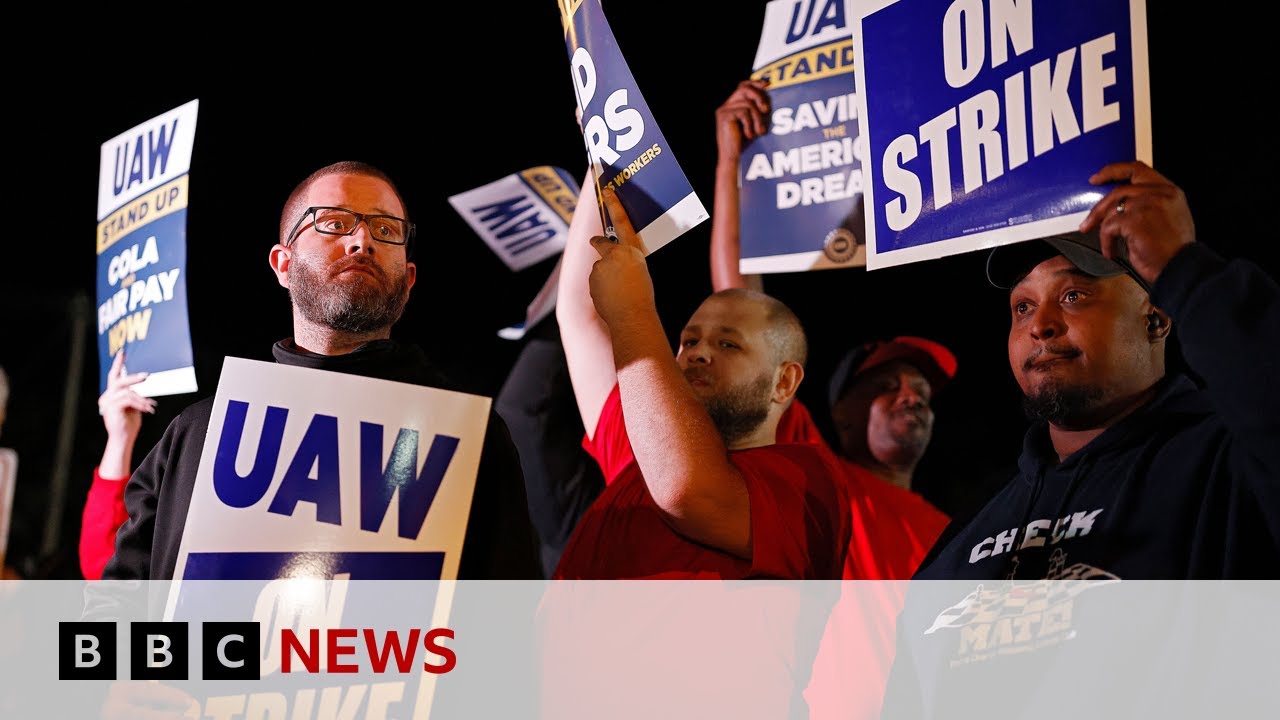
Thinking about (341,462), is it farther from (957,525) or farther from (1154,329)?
(1154,329)

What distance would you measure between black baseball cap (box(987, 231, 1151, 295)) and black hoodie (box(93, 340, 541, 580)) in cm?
94

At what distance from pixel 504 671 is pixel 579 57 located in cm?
119

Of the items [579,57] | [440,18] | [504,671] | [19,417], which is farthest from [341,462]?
[19,417]

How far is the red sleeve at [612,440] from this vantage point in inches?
90.4

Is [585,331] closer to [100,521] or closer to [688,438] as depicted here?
[688,438]

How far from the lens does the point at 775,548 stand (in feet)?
6.37

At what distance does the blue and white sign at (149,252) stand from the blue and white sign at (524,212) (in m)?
0.88

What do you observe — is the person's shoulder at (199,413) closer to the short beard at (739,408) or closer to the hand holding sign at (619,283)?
the hand holding sign at (619,283)

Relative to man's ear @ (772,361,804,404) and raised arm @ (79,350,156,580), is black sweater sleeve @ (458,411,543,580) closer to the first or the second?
man's ear @ (772,361,804,404)

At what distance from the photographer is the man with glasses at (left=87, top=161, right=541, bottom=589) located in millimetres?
1849

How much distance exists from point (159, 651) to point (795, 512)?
1124mm

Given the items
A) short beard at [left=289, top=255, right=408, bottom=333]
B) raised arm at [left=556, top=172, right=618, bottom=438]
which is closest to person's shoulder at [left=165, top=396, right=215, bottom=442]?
short beard at [left=289, top=255, right=408, bottom=333]

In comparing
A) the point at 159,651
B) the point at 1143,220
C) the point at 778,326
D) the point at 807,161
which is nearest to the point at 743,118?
the point at 807,161

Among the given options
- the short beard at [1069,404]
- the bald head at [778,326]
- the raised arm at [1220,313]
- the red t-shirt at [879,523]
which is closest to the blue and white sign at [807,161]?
the bald head at [778,326]
